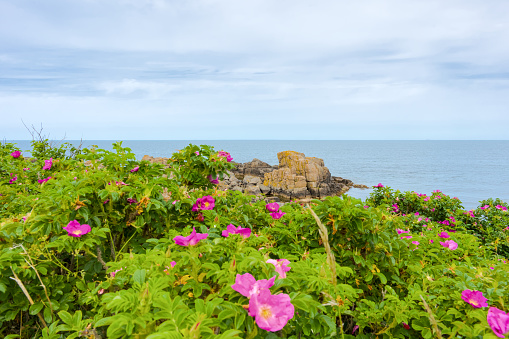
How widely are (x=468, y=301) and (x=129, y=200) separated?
236 cm

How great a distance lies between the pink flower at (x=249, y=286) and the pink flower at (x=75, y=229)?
1433 mm

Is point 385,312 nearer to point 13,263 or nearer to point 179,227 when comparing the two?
point 179,227

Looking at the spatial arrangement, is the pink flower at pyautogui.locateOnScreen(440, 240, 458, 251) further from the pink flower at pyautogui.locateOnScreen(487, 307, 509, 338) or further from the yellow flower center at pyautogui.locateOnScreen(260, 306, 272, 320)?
the yellow flower center at pyautogui.locateOnScreen(260, 306, 272, 320)

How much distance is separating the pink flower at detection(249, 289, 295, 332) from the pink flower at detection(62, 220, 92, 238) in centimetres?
153

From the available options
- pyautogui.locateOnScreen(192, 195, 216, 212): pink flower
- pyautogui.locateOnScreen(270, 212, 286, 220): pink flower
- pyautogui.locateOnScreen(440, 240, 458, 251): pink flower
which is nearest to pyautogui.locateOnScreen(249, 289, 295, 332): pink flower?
pyautogui.locateOnScreen(192, 195, 216, 212): pink flower

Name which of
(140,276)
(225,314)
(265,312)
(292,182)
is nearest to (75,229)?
(140,276)

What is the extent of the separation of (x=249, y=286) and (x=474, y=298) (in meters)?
1.22

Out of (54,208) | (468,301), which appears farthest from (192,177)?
(468,301)

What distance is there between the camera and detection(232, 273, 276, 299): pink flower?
113 cm

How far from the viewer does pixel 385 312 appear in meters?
1.70

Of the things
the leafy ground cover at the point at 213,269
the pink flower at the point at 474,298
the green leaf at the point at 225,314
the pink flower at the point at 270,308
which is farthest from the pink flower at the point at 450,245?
the green leaf at the point at 225,314

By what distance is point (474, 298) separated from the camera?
4.97 ft

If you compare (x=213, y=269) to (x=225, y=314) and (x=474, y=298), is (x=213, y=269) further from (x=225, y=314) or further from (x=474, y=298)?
(x=474, y=298)

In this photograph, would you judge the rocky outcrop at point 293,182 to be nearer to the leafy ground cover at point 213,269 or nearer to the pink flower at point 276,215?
the pink flower at point 276,215
